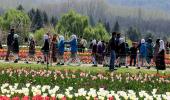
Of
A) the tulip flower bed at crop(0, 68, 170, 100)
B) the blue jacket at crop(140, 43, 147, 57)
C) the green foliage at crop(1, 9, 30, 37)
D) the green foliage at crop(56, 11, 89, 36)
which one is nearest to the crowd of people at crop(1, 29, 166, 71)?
the blue jacket at crop(140, 43, 147, 57)

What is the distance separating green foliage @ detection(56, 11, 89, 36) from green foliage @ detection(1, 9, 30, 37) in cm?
811

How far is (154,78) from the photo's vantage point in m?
19.8

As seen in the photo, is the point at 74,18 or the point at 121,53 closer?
the point at 121,53

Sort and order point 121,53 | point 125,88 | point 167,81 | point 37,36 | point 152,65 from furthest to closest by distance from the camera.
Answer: point 37,36 < point 152,65 < point 121,53 < point 167,81 < point 125,88

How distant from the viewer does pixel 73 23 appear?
408 ft

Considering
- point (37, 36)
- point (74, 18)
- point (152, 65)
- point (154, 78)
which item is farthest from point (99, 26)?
point (154, 78)

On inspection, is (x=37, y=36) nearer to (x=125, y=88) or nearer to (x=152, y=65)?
(x=152, y=65)

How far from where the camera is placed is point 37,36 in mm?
113188

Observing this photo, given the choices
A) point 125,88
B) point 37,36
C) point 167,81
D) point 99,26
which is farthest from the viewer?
point 99,26

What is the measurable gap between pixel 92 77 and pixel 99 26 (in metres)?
118

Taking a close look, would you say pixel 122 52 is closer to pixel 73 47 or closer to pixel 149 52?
pixel 149 52

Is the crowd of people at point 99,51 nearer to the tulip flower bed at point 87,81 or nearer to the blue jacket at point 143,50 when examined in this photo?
the blue jacket at point 143,50

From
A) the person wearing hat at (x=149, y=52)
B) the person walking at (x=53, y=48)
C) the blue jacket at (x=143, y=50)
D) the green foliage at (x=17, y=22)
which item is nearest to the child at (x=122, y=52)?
the blue jacket at (x=143, y=50)

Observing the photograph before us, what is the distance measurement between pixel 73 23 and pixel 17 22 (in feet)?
67.4
